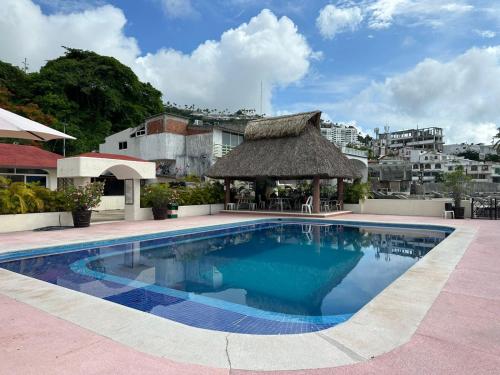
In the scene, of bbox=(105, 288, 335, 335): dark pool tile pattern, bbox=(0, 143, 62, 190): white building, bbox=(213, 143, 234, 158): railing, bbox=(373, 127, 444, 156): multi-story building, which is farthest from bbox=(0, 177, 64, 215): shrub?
bbox=(373, 127, 444, 156): multi-story building

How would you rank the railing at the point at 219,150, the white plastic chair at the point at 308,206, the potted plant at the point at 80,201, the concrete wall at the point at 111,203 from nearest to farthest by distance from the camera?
1. the potted plant at the point at 80,201
2. the white plastic chair at the point at 308,206
3. the concrete wall at the point at 111,203
4. the railing at the point at 219,150

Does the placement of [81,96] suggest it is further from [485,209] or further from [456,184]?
[485,209]

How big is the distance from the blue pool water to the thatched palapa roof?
16.2ft

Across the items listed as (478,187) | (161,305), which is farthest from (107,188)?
(478,187)

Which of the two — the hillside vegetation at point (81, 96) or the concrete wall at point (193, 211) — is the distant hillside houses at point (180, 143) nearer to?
the hillside vegetation at point (81, 96)

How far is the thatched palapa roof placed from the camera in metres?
16.4

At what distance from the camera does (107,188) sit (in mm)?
21391

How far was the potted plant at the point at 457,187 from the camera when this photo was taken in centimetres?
1481

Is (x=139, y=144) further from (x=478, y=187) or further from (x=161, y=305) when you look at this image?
(x=478, y=187)

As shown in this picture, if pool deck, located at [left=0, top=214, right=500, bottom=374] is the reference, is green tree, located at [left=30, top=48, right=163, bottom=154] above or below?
above

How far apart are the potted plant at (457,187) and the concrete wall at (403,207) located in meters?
0.53

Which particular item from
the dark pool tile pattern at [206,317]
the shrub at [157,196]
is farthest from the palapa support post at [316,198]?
the dark pool tile pattern at [206,317]

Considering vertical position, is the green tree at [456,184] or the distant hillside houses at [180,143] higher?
the distant hillside houses at [180,143]

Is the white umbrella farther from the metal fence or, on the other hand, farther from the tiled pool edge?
the metal fence
